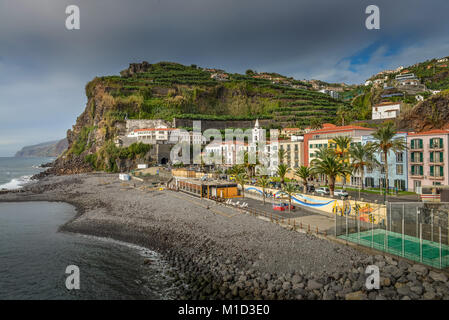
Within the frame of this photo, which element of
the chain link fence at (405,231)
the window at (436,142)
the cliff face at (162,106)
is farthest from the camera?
the cliff face at (162,106)

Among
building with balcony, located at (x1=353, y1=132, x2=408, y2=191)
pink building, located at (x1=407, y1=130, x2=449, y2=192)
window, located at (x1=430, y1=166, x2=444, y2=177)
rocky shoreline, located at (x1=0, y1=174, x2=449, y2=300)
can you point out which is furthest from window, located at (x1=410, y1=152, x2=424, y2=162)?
rocky shoreline, located at (x1=0, y1=174, x2=449, y2=300)

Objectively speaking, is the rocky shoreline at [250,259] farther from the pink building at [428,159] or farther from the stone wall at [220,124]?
the stone wall at [220,124]

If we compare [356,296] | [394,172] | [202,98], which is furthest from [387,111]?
[202,98]

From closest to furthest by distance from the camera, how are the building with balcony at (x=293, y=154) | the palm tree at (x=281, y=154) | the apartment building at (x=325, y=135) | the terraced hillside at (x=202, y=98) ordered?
1. the apartment building at (x=325, y=135)
2. the building with balcony at (x=293, y=154)
3. the palm tree at (x=281, y=154)
4. the terraced hillside at (x=202, y=98)

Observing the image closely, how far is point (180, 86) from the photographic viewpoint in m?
137

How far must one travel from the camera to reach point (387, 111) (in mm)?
69000

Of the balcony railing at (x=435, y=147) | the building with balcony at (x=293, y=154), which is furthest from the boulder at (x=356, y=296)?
the building with balcony at (x=293, y=154)

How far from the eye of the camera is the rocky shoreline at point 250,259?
14.8m

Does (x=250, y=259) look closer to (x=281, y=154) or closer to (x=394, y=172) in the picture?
(x=394, y=172)

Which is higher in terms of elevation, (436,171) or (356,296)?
(436,171)

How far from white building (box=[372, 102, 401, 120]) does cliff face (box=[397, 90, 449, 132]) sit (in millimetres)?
18364

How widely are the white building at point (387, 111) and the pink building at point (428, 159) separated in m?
37.3

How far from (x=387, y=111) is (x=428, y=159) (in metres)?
41.1

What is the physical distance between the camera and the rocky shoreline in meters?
14.8
